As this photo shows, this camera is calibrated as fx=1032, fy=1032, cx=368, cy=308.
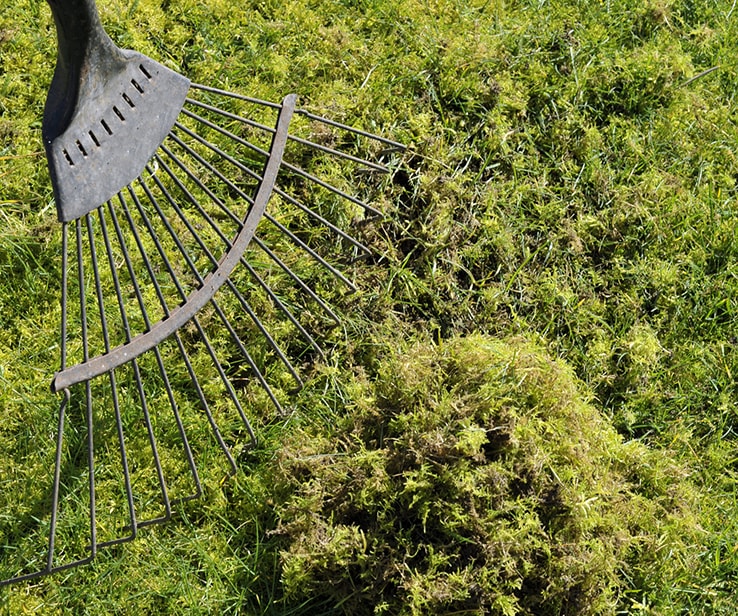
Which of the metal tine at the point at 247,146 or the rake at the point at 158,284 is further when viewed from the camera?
the metal tine at the point at 247,146

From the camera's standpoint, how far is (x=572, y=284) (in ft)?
11.6

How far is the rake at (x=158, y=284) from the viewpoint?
249 cm

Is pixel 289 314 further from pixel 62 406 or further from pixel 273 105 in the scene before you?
pixel 62 406

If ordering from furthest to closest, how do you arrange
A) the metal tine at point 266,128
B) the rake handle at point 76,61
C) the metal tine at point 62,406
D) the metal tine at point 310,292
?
the metal tine at point 310,292, the metal tine at point 266,128, the metal tine at point 62,406, the rake handle at point 76,61

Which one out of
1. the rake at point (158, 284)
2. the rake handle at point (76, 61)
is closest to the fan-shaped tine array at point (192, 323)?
the rake at point (158, 284)

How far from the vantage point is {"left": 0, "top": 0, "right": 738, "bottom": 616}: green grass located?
277 cm

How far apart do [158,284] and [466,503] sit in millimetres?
1100

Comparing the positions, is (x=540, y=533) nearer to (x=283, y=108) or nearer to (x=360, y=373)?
(x=360, y=373)

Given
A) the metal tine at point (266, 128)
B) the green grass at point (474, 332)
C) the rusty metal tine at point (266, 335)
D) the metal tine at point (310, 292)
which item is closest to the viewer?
the metal tine at point (266, 128)

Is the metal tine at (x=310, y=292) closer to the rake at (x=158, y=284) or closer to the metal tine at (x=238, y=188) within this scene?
the rake at (x=158, y=284)

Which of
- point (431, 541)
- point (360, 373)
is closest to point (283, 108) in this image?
point (360, 373)

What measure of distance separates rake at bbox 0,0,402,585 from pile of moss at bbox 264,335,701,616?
1.10ft

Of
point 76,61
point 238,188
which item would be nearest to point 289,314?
point 238,188

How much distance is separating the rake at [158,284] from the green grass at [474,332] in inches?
2.9
